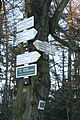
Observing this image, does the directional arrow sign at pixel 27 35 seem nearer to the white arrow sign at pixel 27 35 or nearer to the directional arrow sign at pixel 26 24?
the white arrow sign at pixel 27 35

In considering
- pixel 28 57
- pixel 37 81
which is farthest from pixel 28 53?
pixel 37 81

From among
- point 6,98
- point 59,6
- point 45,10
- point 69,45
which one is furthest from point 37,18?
point 6,98

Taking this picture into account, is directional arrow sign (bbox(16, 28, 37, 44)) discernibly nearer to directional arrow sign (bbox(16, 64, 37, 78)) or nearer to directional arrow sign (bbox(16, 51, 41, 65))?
directional arrow sign (bbox(16, 51, 41, 65))

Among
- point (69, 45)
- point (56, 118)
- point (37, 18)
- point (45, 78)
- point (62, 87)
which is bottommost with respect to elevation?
point (56, 118)

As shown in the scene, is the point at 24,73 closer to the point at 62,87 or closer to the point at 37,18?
the point at 37,18

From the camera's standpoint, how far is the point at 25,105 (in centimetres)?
542

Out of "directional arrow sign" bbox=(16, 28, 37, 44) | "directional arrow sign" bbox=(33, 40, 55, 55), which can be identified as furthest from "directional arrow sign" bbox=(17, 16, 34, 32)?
"directional arrow sign" bbox=(33, 40, 55, 55)

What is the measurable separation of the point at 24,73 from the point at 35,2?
1617mm

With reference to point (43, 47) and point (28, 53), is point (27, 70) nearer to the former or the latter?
point (28, 53)

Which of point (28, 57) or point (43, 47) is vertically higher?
point (43, 47)

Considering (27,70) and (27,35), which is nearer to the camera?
(27,70)

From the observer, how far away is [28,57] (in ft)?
17.8

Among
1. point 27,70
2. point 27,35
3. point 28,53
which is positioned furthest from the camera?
point 27,35

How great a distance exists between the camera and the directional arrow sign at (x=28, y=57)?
17.4 feet
